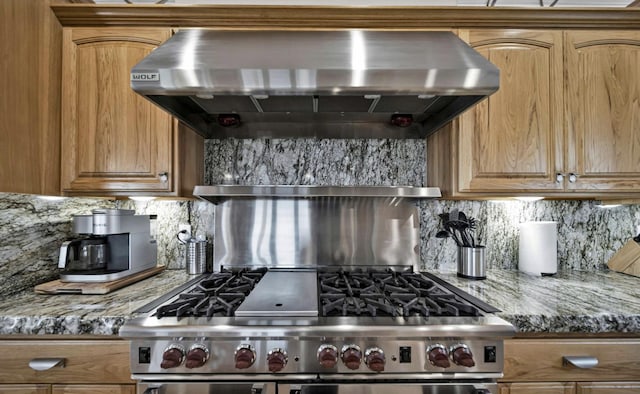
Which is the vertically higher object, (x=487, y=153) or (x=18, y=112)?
(x=18, y=112)

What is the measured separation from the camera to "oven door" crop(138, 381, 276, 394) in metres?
1.04

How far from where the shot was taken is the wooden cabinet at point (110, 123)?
1.50 meters

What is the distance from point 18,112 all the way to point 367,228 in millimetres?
1769

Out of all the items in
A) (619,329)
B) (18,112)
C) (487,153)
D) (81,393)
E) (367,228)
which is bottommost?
(81,393)

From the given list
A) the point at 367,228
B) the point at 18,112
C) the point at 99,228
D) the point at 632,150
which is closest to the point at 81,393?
the point at 99,228

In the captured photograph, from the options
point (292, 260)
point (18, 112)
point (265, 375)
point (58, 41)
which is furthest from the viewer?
point (292, 260)

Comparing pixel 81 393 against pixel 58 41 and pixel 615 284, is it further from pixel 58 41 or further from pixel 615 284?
pixel 615 284

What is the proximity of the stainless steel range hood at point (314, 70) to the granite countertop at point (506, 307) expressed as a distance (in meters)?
0.85

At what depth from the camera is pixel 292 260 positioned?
5.90 ft

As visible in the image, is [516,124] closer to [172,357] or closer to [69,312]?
[172,357]

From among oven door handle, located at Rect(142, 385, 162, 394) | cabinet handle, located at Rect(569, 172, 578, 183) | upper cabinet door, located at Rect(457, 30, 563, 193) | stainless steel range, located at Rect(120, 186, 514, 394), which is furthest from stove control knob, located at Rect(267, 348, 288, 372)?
cabinet handle, located at Rect(569, 172, 578, 183)

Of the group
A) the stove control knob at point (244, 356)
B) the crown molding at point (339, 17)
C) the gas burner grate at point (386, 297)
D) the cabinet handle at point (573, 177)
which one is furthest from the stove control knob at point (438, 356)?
the crown molding at point (339, 17)

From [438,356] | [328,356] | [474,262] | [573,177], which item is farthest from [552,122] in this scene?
[328,356]

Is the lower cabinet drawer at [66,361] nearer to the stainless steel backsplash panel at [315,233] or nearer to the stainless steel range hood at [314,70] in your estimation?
the stainless steel backsplash panel at [315,233]
